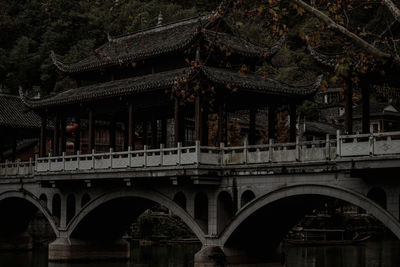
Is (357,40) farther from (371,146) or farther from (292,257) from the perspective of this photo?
(292,257)

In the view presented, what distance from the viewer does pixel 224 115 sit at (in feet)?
118

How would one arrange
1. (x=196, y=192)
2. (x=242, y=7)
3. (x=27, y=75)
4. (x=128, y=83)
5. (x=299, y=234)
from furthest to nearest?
(x=27, y=75), (x=299, y=234), (x=128, y=83), (x=196, y=192), (x=242, y=7)

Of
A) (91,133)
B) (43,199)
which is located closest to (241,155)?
(91,133)

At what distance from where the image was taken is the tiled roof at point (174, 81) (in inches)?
1384

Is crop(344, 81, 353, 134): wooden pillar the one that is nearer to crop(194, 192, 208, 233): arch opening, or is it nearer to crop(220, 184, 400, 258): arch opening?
crop(220, 184, 400, 258): arch opening

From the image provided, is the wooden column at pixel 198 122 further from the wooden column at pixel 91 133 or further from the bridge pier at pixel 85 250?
the bridge pier at pixel 85 250

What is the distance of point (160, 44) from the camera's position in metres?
40.9

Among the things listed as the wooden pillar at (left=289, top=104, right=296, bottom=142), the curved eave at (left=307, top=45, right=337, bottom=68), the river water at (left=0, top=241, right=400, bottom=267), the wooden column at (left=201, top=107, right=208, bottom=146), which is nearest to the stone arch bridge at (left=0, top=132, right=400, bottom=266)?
the wooden pillar at (left=289, top=104, right=296, bottom=142)

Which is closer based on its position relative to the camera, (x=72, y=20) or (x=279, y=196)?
(x=279, y=196)

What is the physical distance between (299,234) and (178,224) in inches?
432

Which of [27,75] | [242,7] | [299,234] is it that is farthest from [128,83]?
[27,75]

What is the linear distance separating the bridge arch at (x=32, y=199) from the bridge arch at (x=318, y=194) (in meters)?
16.7

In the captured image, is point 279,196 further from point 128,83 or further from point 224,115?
point 128,83

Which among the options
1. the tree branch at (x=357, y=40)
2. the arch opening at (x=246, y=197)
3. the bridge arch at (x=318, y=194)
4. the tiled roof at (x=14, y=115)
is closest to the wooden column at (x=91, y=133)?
the bridge arch at (x=318, y=194)
